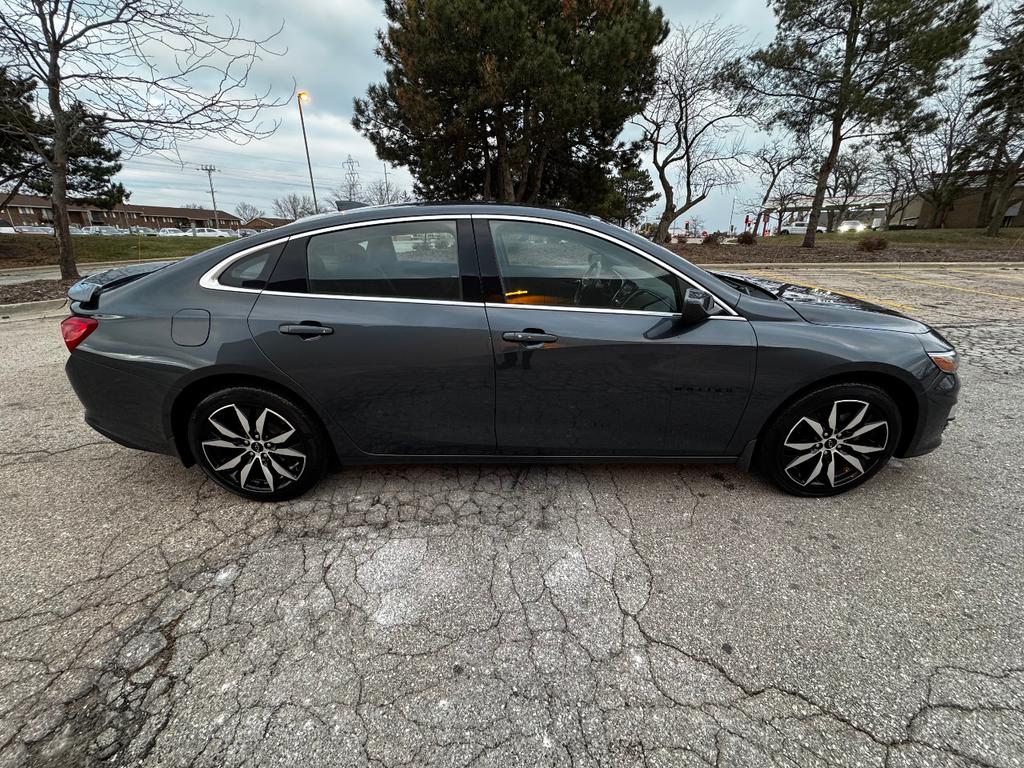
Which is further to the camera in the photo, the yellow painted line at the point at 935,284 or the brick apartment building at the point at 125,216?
the brick apartment building at the point at 125,216

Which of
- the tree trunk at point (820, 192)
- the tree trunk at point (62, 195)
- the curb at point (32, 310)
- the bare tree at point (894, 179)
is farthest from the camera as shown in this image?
the bare tree at point (894, 179)

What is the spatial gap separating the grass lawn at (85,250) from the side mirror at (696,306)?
21506 millimetres

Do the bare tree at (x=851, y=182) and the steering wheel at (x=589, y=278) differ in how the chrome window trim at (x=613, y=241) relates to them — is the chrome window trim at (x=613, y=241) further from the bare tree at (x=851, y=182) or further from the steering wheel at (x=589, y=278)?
the bare tree at (x=851, y=182)

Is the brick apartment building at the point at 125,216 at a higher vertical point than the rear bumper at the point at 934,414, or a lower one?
higher

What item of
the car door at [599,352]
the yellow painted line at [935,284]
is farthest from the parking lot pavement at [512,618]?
the yellow painted line at [935,284]

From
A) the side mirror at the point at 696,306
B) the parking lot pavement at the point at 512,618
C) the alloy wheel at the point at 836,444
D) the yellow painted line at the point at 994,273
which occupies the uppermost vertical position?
the side mirror at the point at 696,306

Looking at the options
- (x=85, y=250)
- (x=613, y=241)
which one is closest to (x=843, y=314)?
(x=613, y=241)

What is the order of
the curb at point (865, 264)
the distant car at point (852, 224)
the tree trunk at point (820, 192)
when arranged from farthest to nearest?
the distant car at point (852, 224)
the tree trunk at point (820, 192)
the curb at point (865, 264)

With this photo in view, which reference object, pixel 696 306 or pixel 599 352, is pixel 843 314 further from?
pixel 599 352

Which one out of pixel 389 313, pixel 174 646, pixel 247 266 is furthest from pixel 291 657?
pixel 247 266

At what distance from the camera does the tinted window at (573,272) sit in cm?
233

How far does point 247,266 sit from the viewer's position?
7.68ft

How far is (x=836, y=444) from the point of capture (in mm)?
2441

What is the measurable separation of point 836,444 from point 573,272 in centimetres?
171
